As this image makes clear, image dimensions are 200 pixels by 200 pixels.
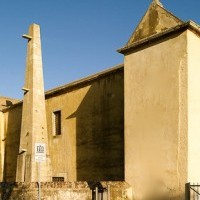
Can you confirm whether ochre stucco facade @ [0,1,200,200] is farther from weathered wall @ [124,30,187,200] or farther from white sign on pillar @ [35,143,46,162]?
white sign on pillar @ [35,143,46,162]

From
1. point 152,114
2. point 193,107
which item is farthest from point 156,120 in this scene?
point 193,107

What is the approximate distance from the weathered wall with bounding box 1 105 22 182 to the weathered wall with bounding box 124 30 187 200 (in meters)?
11.7

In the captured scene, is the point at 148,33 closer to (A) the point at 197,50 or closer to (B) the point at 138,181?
(A) the point at 197,50

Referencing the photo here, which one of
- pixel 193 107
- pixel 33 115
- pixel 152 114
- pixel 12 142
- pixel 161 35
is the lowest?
pixel 12 142

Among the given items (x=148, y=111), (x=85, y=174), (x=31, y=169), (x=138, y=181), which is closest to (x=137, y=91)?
(x=148, y=111)

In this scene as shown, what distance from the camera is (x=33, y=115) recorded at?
18.8m

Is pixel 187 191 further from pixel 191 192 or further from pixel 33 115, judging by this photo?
pixel 33 115

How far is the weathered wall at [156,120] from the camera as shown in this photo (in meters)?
11.6

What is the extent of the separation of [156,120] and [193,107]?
1372 mm

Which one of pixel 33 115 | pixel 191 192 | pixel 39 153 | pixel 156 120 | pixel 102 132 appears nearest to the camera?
pixel 39 153

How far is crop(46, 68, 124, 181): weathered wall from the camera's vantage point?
1592cm

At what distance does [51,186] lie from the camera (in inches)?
476

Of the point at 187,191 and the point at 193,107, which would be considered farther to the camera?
the point at 193,107

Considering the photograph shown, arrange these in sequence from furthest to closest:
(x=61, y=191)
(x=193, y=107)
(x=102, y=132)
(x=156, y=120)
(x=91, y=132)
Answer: (x=91, y=132), (x=102, y=132), (x=156, y=120), (x=61, y=191), (x=193, y=107)
